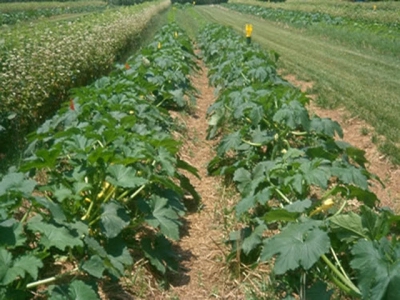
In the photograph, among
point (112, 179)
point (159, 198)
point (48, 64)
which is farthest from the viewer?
point (48, 64)

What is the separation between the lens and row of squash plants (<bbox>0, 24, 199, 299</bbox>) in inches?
116

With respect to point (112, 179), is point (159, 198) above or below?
below

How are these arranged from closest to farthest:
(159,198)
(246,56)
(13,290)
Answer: (13,290), (159,198), (246,56)

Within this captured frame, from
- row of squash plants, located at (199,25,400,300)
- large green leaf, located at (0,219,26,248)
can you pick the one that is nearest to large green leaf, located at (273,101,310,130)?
row of squash plants, located at (199,25,400,300)

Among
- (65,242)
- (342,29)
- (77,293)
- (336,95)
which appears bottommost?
(342,29)

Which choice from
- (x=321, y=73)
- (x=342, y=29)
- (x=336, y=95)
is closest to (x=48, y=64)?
(x=336, y=95)

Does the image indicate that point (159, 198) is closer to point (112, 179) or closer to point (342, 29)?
point (112, 179)

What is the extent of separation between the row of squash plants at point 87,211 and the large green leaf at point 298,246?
0.91 m

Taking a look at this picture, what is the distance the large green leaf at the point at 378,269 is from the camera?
2.49m

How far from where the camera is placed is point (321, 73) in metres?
12.1

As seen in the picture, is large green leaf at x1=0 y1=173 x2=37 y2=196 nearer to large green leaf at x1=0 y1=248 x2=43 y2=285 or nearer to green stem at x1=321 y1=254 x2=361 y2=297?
large green leaf at x1=0 y1=248 x2=43 y2=285

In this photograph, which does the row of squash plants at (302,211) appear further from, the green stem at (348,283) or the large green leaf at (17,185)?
the large green leaf at (17,185)

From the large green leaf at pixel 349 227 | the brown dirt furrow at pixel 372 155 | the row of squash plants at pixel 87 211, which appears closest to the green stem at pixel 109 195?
the row of squash plants at pixel 87 211

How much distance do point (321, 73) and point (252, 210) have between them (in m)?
7.95
